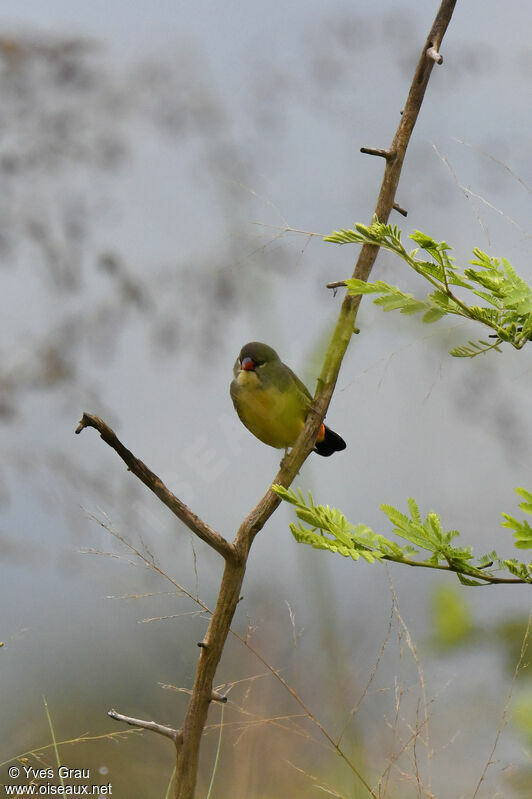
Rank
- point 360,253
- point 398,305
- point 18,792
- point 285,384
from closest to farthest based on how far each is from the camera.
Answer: point 398,305, point 360,253, point 18,792, point 285,384

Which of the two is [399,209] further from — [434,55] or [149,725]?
[149,725]

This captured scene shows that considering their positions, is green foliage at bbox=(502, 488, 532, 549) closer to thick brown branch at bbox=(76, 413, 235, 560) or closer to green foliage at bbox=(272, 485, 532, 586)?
green foliage at bbox=(272, 485, 532, 586)

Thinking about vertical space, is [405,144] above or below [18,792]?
above

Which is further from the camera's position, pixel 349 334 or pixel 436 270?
pixel 349 334

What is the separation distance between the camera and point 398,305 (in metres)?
0.74

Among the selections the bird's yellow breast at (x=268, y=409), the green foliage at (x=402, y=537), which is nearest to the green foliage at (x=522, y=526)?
the green foliage at (x=402, y=537)

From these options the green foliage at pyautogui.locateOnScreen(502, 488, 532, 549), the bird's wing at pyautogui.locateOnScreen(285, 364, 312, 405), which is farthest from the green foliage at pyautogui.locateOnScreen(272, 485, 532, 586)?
the bird's wing at pyautogui.locateOnScreen(285, 364, 312, 405)

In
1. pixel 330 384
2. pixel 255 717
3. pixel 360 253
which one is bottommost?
pixel 255 717

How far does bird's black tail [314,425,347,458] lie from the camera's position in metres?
1.60

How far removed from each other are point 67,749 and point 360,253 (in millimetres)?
1001

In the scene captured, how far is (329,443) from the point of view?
1612 millimetres

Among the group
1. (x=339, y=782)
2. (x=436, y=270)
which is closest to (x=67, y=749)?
(x=339, y=782)

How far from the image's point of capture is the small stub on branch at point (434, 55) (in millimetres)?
1060

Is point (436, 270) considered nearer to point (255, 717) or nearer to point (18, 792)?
point (255, 717)
